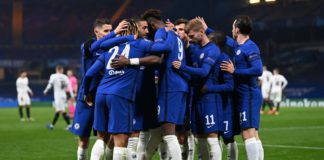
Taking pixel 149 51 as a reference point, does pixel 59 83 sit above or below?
above

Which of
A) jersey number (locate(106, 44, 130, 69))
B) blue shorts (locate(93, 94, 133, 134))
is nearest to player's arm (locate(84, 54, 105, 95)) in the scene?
jersey number (locate(106, 44, 130, 69))

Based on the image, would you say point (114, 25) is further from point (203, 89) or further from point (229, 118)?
point (203, 89)

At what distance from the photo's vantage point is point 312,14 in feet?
158

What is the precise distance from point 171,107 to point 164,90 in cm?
25

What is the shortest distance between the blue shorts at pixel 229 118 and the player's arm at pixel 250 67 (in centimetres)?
39

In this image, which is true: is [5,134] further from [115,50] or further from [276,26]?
[276,26]

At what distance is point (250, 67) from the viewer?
8898 mm

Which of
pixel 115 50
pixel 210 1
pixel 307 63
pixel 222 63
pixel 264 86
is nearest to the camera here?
pixel 115 50

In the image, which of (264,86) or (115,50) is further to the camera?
(264,86)

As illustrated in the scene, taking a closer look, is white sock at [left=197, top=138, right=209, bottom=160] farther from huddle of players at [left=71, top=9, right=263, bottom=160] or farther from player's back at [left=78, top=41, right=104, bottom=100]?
player's back at [left=78, top=41, right=104, bottom=100]

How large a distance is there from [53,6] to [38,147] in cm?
4009

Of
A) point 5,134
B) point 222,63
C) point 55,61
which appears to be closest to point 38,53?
point 55,61

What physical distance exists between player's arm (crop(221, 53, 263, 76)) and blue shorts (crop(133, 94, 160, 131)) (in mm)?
1123

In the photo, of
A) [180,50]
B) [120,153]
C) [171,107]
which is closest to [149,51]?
[180,50]
